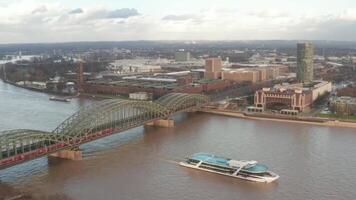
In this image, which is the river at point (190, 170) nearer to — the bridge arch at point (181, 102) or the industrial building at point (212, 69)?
the bridge arch at point (181, 102)

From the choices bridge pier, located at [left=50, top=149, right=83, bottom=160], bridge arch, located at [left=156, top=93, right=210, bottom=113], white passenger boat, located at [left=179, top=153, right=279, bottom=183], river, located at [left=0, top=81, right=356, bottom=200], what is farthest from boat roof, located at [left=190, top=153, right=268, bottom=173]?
bridge arch, located at [left=156, top=93, right=210, bottom=113]

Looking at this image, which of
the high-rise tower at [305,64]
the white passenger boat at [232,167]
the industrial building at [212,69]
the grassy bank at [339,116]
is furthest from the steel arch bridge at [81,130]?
the high-rise tower at [305,64]

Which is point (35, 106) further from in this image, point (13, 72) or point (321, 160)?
point (13, 72)

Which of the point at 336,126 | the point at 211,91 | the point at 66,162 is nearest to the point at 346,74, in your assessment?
the point at 211,91

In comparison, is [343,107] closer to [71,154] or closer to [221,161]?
[221,161]

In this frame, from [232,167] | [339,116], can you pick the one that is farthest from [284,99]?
[232,167]

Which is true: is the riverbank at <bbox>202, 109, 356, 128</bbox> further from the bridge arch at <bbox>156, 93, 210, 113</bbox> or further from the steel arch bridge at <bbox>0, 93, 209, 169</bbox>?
the steel arch bridge at <bbox>0, 93, 209, 169</bbox>
